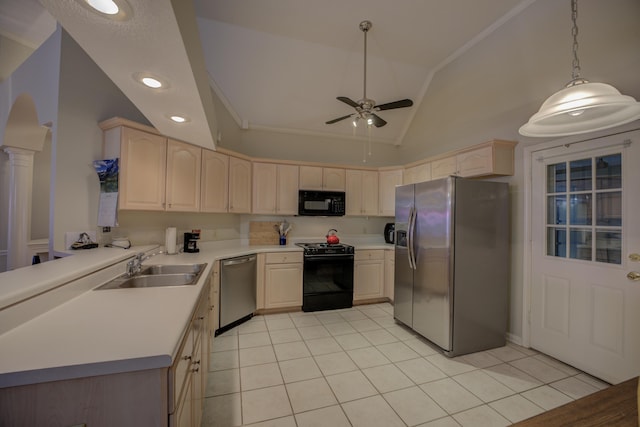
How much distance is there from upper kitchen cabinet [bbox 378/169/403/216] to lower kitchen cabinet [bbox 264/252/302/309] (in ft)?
5.58

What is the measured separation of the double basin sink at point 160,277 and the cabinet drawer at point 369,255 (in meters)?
2.28

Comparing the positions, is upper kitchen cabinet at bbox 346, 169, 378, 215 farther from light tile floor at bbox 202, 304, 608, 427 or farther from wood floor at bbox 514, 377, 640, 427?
wood floor at bbox 514, 377, 640, 427

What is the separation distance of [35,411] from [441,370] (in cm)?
260

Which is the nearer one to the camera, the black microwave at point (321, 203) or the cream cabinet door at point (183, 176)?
the cream cabinet door at point (183, 176)

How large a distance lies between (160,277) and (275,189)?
2156mm

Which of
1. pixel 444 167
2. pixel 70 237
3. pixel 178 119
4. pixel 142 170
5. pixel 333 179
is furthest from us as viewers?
pixel 333 179

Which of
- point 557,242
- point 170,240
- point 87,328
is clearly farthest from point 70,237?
point 557,242

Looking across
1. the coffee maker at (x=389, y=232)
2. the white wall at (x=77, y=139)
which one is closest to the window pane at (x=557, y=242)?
the coffee maker at (x=389, y=232)

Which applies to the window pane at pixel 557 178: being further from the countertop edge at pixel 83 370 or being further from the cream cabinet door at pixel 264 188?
the countertop edge at pixel 83 370

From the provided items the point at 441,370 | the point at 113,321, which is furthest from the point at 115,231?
the point at 441,370

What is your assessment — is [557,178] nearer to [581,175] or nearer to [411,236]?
[581,175]

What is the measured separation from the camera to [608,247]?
7.00 feet

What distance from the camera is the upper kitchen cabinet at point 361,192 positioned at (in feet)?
14.0

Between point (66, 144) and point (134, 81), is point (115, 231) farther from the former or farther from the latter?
point (134, 81)
